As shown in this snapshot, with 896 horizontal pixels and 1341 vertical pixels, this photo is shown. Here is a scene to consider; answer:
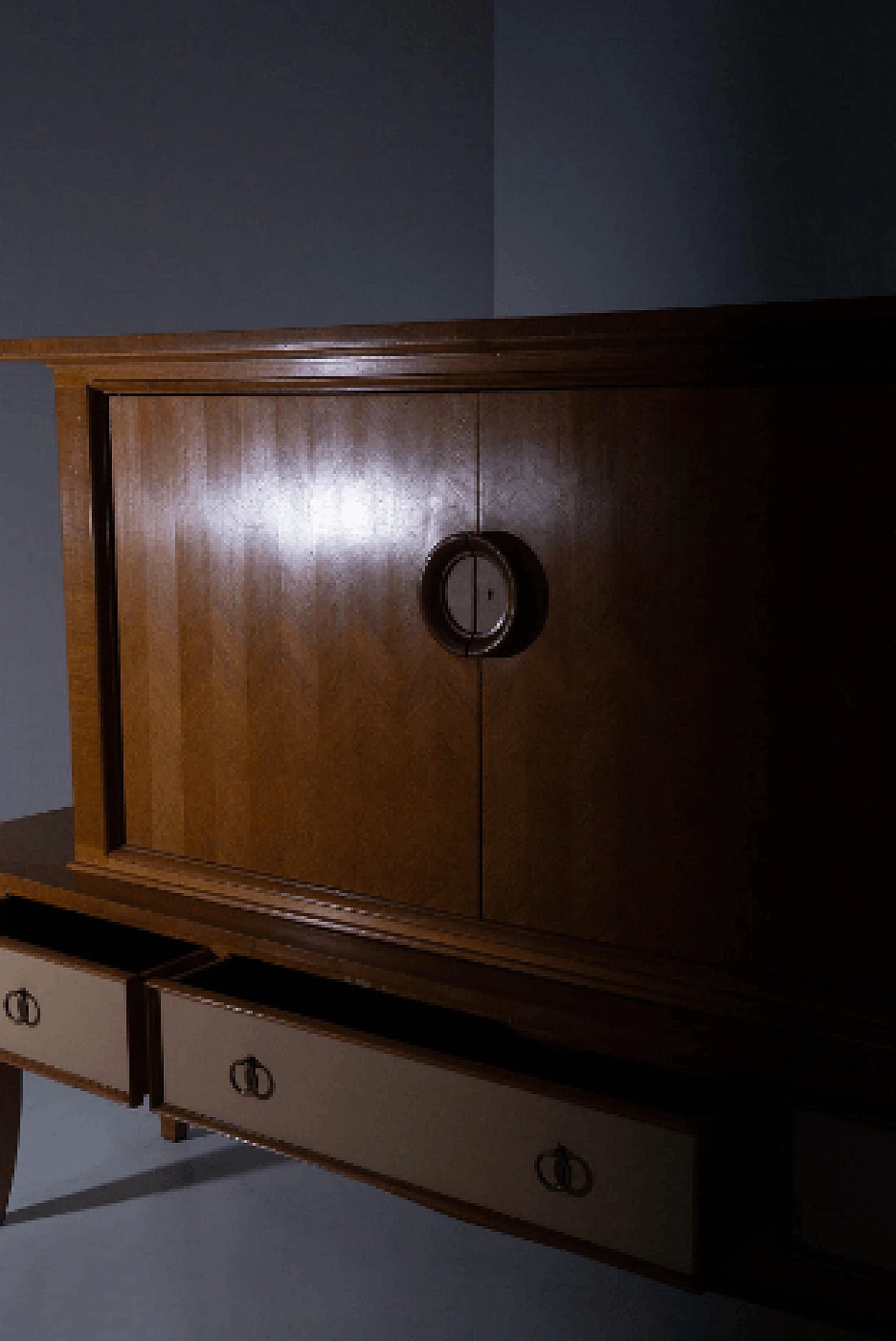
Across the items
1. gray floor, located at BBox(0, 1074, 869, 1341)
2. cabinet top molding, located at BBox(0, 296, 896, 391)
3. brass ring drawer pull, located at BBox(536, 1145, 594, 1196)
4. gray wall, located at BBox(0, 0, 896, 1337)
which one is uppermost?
gray wall, located at BBox(0, 0, 896, 1337)

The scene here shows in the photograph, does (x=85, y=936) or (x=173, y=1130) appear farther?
(x=173, y=1130)

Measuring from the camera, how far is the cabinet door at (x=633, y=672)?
4.24 feet

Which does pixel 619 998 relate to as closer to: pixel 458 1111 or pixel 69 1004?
pixel 458 1111

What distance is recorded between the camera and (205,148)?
7.86 feet

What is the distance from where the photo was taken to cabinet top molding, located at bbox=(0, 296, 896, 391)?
1188mm

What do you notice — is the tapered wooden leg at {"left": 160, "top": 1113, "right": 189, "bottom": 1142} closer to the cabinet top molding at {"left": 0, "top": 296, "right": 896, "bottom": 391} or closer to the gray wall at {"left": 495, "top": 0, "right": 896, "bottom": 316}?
the cabinet top molding at {"left": 0, "top": 296, "right": 896, "bottom": 391}

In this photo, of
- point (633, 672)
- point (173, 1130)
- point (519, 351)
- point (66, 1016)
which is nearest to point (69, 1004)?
point (66, 1016)

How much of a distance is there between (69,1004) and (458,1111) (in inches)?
20.9

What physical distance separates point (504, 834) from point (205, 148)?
4.61 feet

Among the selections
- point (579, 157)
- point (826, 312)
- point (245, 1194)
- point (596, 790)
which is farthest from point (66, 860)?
point (579, 157)

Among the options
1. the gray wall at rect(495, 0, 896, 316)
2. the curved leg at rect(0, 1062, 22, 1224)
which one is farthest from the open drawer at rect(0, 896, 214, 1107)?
the gray wall at rect(495, 0, 896, 316)

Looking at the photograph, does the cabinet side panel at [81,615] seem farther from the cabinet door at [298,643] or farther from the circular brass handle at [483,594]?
the circular brass handle at [483,594]

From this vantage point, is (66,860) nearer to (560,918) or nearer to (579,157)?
(560,918)

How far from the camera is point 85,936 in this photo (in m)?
1.95
